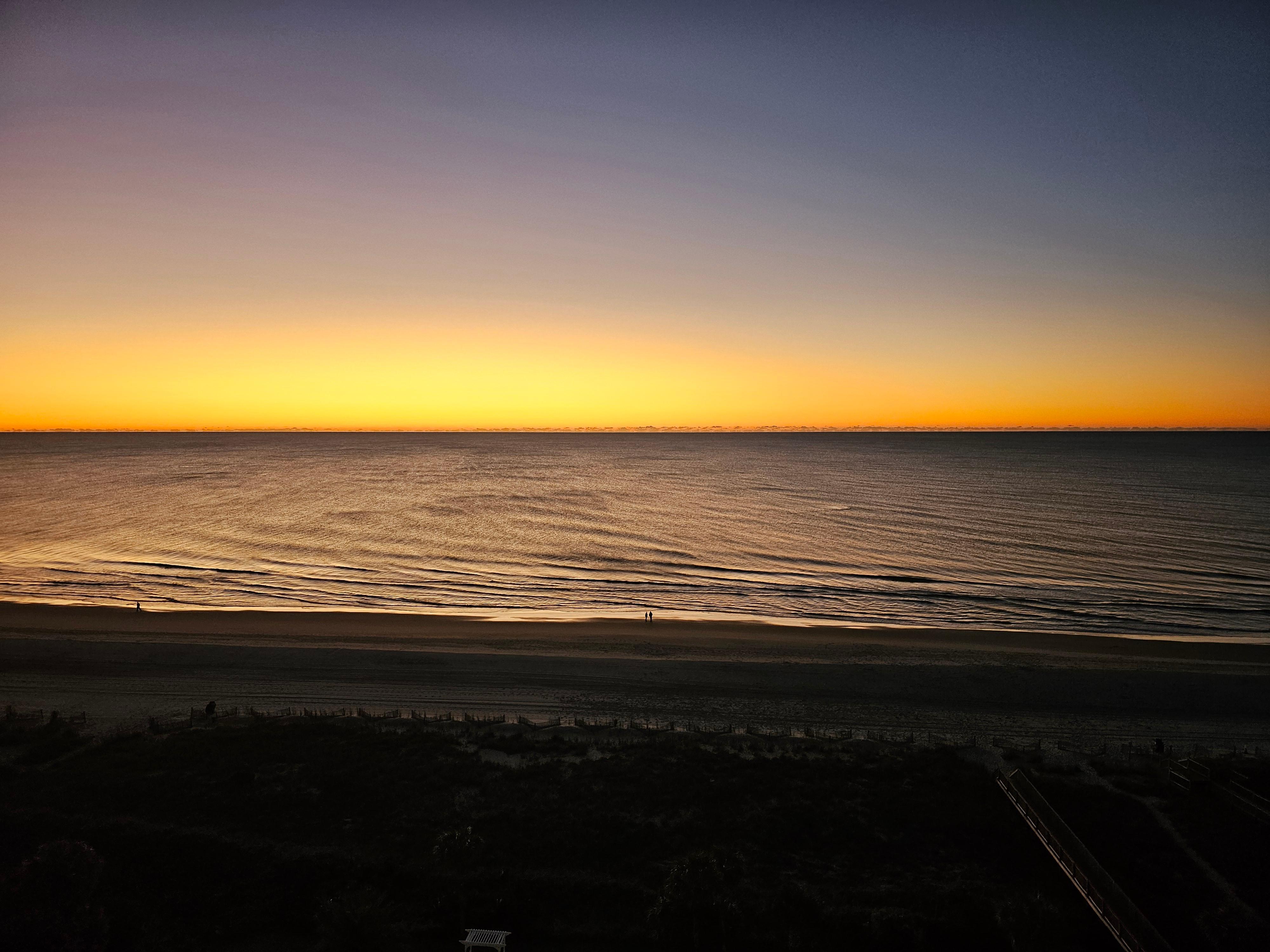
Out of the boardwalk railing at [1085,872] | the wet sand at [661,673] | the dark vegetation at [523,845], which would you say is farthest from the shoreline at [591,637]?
the boardwalk railing at [1085,872]

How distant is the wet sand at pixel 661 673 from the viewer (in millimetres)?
24234

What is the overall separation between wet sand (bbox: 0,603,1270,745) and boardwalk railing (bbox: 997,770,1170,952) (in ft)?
18.3

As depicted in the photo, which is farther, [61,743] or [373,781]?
[61,743]

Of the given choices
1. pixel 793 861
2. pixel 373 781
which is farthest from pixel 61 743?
pixel 793 861

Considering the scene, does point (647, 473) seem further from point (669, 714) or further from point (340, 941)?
point (340, 941)

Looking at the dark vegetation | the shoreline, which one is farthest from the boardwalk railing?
the shoreline

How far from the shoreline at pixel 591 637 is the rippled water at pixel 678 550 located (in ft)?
7.80

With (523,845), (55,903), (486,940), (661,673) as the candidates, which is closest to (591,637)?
(661,673)

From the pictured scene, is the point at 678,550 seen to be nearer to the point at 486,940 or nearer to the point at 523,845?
the point at 523,845

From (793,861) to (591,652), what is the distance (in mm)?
18338

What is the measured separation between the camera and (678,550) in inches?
2383

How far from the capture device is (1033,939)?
12273mm

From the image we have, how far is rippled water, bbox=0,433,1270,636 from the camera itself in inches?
1678

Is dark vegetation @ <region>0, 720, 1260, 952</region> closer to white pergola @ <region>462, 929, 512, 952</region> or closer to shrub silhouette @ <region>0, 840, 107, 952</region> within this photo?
shrub silhouette @ <region>0, 840, 107, 952</region>
